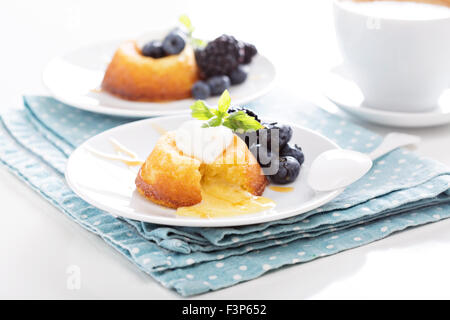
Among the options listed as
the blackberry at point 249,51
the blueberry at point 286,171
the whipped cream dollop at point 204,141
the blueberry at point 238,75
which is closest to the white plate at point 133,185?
the blueberry at point 286,171

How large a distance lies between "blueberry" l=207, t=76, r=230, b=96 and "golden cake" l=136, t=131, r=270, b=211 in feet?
1.99

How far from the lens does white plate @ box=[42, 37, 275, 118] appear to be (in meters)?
1.94

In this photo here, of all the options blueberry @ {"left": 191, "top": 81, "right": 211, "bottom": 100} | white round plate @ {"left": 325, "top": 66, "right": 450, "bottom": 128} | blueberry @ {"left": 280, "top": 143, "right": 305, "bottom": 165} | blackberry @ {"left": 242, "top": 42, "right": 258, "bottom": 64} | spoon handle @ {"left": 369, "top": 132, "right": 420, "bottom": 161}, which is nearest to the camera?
blueberry @ {"left": 280, "top": 143, "right": 305, "bottom": 165}

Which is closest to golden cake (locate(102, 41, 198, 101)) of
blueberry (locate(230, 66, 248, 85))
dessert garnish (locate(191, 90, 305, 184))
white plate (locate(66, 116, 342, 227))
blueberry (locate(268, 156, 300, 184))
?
blueberry (locate(230, 66, 248, 85))

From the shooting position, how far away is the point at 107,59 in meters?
2.29

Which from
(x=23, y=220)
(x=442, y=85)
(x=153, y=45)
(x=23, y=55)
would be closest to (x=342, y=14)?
(x=442, y=85)

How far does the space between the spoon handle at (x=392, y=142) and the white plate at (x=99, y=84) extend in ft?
1.34

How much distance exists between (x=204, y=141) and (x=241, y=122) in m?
0.10

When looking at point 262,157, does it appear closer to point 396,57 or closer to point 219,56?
point 396,57

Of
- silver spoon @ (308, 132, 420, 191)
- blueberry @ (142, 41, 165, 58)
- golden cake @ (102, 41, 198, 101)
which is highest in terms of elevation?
blueberry @ (142, 41, 165, 58)

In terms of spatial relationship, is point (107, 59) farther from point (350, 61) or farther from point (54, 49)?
point (350, 61)

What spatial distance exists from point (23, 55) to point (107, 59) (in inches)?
18.5

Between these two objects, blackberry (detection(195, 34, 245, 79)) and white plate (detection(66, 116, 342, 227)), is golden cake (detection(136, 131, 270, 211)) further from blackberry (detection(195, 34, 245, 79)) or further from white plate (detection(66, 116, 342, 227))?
blackberry (detection(195, 34, 245, 79))

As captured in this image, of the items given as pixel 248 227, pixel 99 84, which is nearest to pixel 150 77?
pixel 99 84
